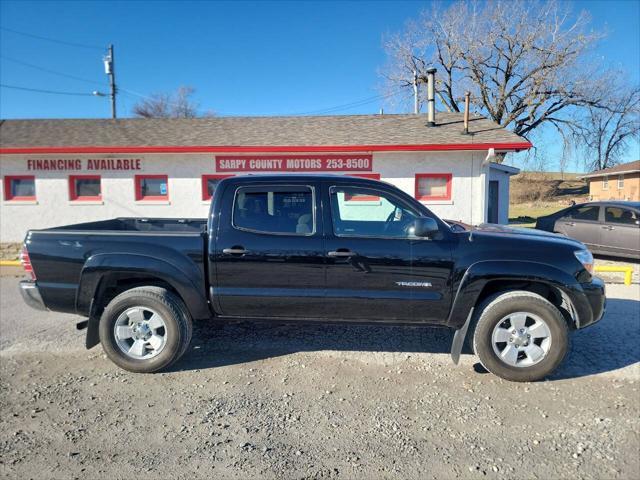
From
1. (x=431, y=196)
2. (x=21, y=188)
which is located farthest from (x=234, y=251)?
(x=21, y=188)

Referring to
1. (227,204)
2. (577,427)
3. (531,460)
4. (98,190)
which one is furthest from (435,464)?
(98,190)

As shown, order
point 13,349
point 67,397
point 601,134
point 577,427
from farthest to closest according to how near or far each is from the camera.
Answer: point 601,134 < point 13,349 < point 67,397 < point 577,427

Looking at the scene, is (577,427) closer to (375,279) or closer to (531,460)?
(531,460)

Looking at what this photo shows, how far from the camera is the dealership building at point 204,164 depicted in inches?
444

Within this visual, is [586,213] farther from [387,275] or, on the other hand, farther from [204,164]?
[204,164]

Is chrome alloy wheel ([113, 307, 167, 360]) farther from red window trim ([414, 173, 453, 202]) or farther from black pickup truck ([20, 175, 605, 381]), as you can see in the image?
red window trim ([414, 173, 453, 202])

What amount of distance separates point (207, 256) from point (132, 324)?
0.98m

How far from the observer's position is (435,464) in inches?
101

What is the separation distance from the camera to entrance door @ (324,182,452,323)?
3705mm

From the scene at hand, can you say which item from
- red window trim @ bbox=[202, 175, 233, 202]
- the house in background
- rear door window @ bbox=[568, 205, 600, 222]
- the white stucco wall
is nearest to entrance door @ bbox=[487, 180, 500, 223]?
rear door window @ bbox=[568, 205, 600, 222]

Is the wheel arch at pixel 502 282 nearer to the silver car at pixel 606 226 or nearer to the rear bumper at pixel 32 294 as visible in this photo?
the rear bumper at pixel 32 294

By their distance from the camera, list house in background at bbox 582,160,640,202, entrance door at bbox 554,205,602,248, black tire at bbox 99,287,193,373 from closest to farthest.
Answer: black tire at bbox 99,287,193,373, entrance door at bbox 554,205,602,248, house in background at bbox 582,160,640,202

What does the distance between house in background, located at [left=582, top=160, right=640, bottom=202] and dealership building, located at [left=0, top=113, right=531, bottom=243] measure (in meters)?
27.6

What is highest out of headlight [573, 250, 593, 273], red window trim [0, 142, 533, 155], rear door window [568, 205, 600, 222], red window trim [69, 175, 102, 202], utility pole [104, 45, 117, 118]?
utility pole [104, 45, 117, 118]
